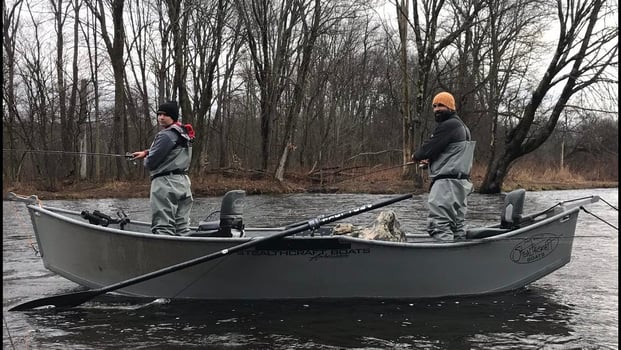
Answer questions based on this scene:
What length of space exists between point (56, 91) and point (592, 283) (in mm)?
24677

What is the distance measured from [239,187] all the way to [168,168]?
1593 centimetres

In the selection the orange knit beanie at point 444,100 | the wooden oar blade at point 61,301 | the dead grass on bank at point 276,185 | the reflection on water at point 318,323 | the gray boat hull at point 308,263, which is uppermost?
the orange knit beanie at point 444,100

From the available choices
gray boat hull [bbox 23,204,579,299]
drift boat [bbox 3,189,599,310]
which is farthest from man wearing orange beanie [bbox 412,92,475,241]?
gray boat hull [bbox 23,204,579,299]

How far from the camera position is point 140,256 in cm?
614

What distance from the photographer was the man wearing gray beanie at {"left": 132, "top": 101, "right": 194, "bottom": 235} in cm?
621

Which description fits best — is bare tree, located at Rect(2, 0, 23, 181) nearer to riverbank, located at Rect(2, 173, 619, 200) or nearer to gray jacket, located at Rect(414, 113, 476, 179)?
riverbank, located at Rect(2, 173, 619, 200)

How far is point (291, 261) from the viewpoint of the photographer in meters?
6.08

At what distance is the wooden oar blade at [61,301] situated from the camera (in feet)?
19.5

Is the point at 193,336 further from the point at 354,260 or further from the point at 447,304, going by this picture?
the point at 447,304

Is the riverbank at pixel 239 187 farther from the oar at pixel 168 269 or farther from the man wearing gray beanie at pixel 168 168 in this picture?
the oar at pixel 168 269

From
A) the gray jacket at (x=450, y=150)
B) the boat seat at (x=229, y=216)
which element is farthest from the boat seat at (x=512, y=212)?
the boat seat at (x=229, y=216)

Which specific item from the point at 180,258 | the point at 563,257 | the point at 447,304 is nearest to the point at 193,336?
the point at 180,258

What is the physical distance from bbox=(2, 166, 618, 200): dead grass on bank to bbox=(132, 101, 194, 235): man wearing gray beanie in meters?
11.3

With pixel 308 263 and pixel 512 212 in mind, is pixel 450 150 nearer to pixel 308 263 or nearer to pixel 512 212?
pixel 512 212
